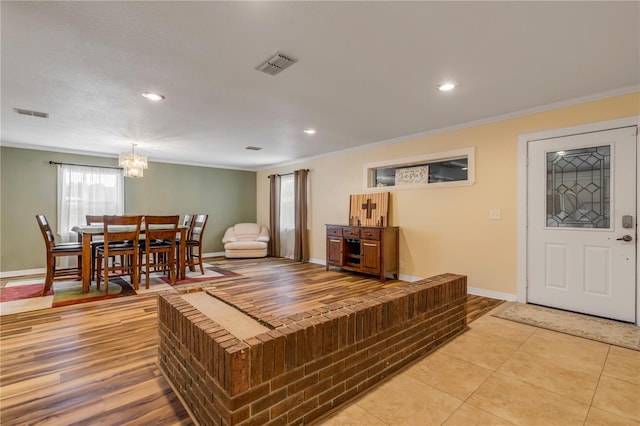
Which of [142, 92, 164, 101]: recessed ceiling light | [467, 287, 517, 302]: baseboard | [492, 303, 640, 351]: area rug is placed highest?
[142, 92, 164, 101]: recessed ceiling light

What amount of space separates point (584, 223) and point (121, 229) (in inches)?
228

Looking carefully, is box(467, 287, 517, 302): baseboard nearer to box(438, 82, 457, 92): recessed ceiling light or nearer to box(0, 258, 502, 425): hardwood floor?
box(0, 258, 502, 425): hardwood floor

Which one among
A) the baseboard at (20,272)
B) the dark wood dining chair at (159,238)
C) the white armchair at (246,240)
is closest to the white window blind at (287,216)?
the white armchair at (246,240)

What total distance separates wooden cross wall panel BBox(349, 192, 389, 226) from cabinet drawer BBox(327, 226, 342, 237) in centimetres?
28

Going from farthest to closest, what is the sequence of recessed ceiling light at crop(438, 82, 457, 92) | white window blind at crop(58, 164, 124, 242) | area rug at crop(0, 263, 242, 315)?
1. white window blind at crop(58, 164, 124, 242)
2. area rug at crop(0, 263, 242, 315)
3. recessed ceiling light at crop(438, 82, 457, 92)

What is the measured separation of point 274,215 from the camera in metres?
7.60

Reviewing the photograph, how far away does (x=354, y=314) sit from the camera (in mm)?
1736

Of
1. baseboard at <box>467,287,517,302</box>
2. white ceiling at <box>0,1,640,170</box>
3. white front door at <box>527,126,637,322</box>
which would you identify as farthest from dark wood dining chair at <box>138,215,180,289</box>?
white front door at <box>527,126,637,322</box>

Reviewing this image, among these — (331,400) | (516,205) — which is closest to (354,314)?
(331,400)

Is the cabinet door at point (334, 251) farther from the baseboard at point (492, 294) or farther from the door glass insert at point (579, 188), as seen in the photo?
the door glass insert at point (579, 188)

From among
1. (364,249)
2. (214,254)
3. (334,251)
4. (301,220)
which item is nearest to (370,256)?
(364,249)

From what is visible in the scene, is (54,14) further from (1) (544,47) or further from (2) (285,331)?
(1) (544,47)

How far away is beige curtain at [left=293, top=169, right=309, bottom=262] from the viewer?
6.68 meters

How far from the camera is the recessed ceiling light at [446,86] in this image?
2.88 metres
